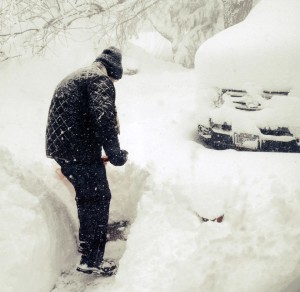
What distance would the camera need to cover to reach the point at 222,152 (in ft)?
12.2

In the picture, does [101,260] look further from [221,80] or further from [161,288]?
[221,80]

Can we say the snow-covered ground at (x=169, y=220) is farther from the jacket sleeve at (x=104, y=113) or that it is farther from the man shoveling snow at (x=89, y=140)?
the jacket sleeve at (x=104, y=113)

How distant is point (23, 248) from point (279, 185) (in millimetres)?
2121

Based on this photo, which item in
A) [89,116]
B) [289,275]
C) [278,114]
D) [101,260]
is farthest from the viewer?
[278,114]

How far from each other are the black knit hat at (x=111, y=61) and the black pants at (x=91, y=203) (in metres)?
0.80

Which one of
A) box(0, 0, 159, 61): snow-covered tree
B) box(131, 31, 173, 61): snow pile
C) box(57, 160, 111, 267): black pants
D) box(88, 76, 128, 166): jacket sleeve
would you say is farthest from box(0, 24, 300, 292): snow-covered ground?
box(131, 31, 173, 61): snow pile

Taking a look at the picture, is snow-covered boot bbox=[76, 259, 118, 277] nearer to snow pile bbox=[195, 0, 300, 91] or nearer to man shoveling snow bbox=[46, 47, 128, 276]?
man shoveling snow bbox=[46, 47, 128, 276]

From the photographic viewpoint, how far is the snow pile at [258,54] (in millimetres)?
3635

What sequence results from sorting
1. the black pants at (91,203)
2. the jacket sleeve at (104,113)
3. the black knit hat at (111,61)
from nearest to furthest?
the jacket sleeve at (104,113) → the black pants at (91,203) → the black knit hat at (111,61)

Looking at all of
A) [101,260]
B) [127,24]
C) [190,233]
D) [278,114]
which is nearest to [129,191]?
[101,260]

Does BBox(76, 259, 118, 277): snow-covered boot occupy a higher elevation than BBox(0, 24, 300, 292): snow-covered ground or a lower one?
lower

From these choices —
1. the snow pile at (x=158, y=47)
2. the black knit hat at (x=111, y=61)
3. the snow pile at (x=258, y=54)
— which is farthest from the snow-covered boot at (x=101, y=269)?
the snow pile at (x=158, y=47)

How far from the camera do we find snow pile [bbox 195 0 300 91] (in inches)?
143

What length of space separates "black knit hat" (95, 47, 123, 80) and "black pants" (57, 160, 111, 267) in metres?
0.80
